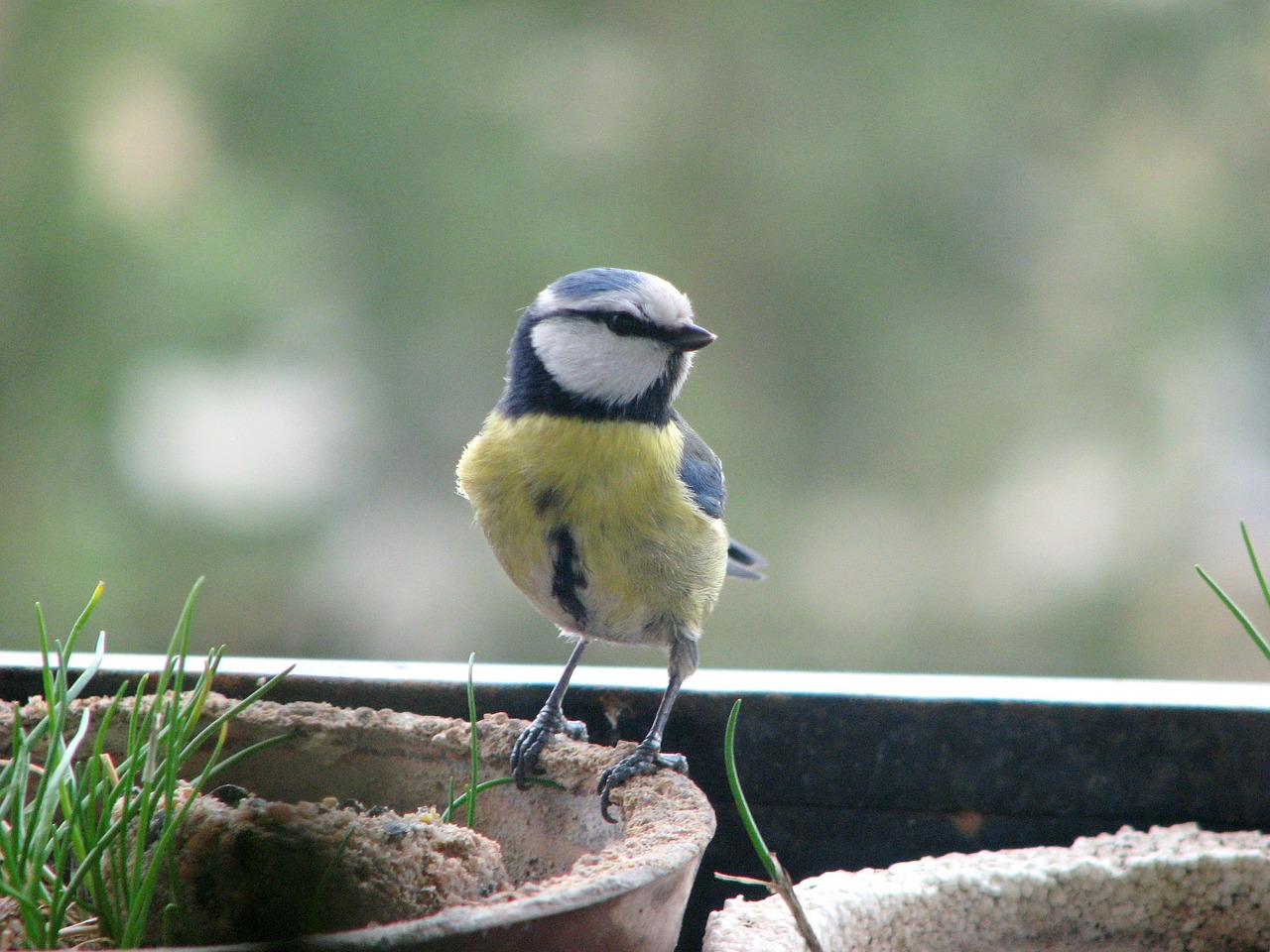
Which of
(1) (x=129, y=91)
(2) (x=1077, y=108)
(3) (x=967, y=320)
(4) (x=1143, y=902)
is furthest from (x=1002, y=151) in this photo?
(4) (x=1143, y=902)

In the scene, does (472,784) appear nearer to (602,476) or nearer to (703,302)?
(602,476)

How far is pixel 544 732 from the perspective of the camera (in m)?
0.83

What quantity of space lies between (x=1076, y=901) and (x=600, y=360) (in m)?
0.52

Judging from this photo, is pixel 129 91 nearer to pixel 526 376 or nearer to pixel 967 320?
pixel 526 376

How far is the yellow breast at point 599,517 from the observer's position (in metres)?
0.97

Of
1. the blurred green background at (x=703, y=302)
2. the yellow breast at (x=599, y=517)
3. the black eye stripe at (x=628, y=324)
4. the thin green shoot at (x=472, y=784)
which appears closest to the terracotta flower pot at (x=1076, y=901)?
the thin green shoot at (x=472, y=784)

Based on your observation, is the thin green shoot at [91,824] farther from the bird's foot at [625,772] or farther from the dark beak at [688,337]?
the dark beak at [688,337]

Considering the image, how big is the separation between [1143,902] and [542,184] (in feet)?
5.93

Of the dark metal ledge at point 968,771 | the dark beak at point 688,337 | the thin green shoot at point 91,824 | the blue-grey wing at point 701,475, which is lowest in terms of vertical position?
the dark metal ledge at point 968,771

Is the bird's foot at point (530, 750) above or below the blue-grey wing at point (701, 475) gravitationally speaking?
below

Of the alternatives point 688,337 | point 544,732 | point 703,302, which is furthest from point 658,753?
point 703,302

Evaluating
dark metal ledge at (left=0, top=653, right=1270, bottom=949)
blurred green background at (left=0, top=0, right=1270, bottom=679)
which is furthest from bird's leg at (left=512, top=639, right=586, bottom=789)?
blurred green background at (left=0, top=0, right=1270, bottom=679)

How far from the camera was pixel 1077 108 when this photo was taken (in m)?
2.64

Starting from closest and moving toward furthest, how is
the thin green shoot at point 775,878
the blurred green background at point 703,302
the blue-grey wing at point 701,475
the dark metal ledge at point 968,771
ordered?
the thin green shoot at point 775,878, the dark metal ledge at point 968,771, the blue-grey wing at point 701,475, the blurred green background at point 703,302
